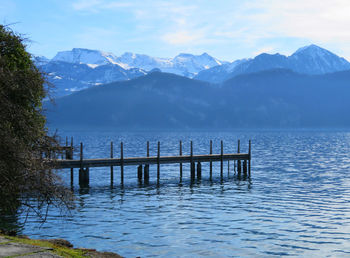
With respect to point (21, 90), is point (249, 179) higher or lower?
lower

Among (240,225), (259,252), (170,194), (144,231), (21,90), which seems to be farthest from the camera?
(170,194)

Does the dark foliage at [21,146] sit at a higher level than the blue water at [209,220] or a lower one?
higher

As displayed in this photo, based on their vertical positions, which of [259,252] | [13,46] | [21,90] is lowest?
[259,252]

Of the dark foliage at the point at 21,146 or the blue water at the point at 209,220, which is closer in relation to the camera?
the dark foliage at the point at 21,146

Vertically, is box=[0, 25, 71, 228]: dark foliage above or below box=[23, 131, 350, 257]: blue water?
above

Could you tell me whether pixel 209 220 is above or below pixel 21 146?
below

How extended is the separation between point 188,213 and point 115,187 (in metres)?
14.5

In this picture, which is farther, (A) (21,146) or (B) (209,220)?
(B) (209,220)

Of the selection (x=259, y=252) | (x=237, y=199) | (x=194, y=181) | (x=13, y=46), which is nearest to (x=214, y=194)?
(x=237, y=199)

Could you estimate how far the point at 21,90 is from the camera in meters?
17.4

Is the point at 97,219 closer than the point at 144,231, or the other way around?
the point at 144,231

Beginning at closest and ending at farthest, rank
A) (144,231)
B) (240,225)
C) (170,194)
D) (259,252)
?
(259,252) < (144,231) < (240,225) < (170,194)

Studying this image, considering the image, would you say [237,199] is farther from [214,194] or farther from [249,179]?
[249,179]

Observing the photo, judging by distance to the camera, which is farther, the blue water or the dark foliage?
the blue water
